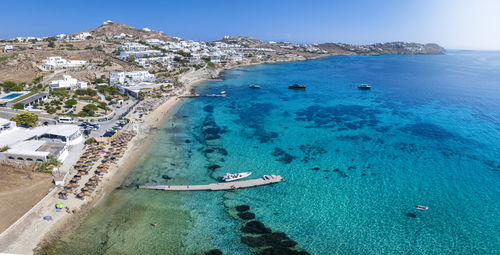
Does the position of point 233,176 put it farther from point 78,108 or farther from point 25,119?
point 78,108

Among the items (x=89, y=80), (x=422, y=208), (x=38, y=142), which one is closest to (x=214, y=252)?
(x=422, y=208)

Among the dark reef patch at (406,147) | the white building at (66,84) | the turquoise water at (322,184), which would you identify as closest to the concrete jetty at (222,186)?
the turquoise water at (322,184)

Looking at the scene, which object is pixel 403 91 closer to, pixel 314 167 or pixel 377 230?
pixel 314 167

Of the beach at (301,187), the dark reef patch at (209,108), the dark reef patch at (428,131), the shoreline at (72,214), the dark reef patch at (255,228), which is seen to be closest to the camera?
the shoreline at (72,214)

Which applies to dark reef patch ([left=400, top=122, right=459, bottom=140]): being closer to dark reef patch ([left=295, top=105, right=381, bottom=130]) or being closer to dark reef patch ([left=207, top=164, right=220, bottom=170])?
dark reef patch ([left=295, top=105, right=381, bottom=130])

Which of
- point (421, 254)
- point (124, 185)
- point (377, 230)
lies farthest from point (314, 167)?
point (124, 185)

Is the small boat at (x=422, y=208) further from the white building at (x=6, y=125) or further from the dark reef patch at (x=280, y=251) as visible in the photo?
the white building at (x=6, y=125)
